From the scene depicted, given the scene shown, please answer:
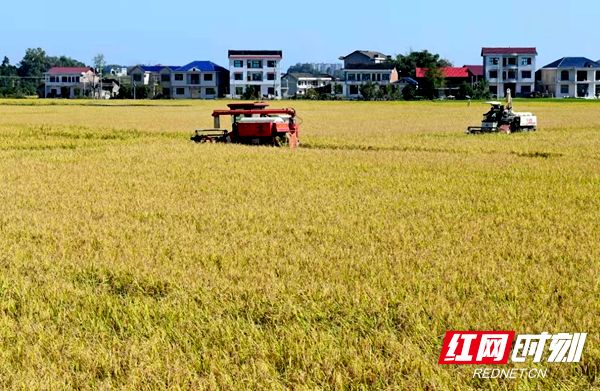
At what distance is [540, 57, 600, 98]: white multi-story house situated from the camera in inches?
3568

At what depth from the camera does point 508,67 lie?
90.8 m

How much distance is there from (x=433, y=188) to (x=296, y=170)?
3363 mm

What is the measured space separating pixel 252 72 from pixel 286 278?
92.6m

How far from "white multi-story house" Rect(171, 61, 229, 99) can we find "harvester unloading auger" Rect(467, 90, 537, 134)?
73483 millimetres

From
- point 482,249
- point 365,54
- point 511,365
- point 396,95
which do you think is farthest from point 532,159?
point 365,54

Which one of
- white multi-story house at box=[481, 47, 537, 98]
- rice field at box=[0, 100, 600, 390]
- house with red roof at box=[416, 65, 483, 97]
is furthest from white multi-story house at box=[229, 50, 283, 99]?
rice field at box=[0, 100, 600, 390]

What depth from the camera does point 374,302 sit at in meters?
5.20

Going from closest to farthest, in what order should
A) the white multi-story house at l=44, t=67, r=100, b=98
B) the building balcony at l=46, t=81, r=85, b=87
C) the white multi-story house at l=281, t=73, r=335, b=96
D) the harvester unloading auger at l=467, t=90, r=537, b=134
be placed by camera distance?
the harvester unloading auger at l=467, t=90, r=537, b=134 → the white multi-story house at l=44, t=67, r=100, b=98 → the building balcony at l=46, t=81, r=85, b=87 → the white multi-story house at l=281, t=73, r=335, b=96

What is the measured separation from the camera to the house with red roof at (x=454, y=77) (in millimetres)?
87750

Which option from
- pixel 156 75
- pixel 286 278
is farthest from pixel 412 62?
pixel 286 278

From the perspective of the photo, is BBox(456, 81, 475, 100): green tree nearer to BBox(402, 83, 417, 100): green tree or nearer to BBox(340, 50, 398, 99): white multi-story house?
BBox(402, 83, 417, 100): green tree

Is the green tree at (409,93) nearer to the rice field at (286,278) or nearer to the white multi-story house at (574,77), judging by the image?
the white multi-story house at (574,77)

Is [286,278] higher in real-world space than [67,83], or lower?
lower

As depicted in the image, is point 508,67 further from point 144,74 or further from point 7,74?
point 7,74
